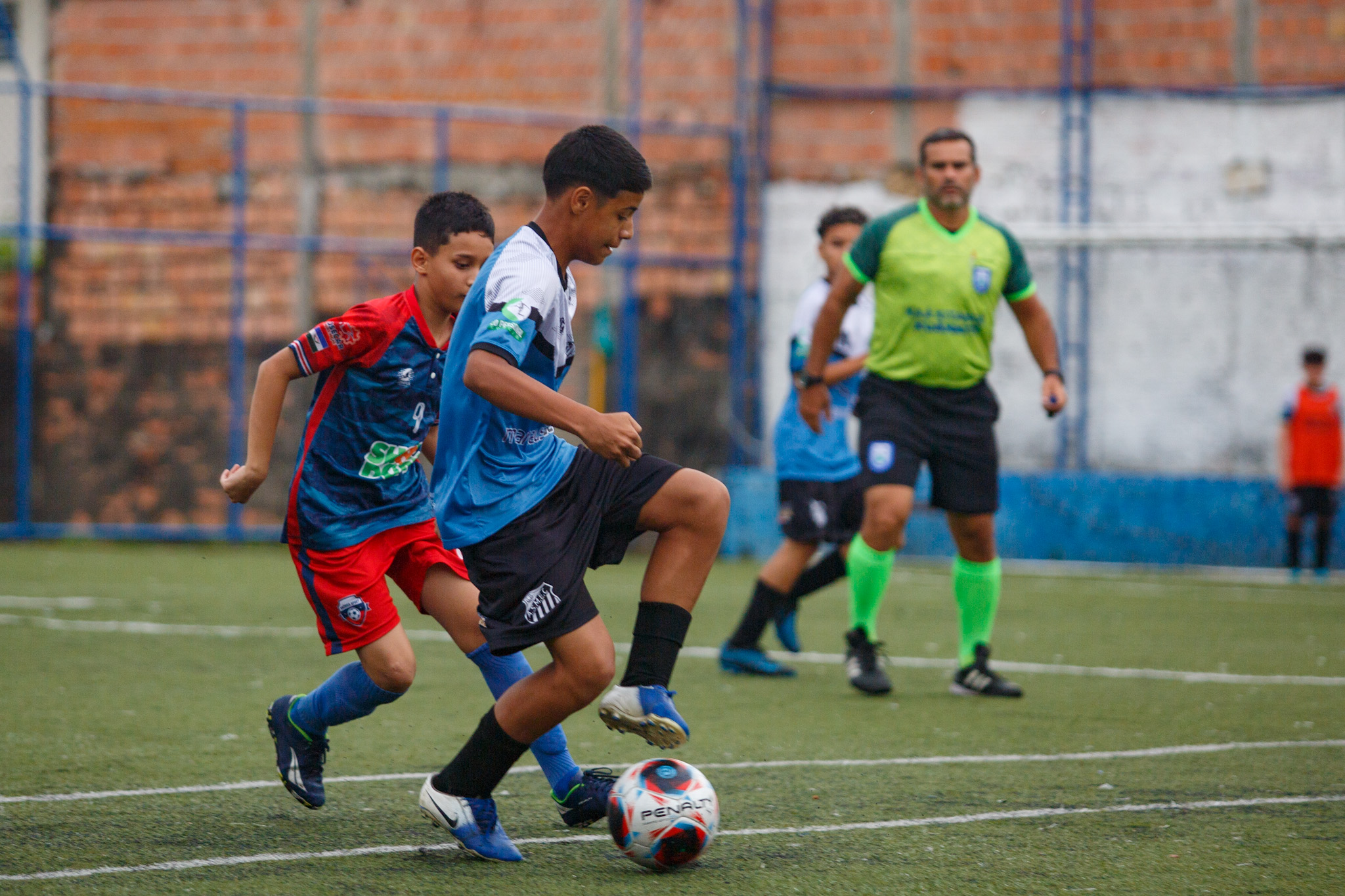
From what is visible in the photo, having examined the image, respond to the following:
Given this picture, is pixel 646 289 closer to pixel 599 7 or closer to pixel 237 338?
pixel 599 7

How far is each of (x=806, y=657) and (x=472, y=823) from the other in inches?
166

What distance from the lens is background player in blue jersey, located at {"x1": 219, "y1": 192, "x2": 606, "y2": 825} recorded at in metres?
4.18

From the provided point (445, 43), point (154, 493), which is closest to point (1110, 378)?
point (445, 43)

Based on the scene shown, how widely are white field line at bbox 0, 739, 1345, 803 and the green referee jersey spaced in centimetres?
181

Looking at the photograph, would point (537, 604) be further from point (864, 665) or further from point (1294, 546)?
point (1294, 546)

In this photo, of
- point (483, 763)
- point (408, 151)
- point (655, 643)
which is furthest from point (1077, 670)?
point (408, 151)

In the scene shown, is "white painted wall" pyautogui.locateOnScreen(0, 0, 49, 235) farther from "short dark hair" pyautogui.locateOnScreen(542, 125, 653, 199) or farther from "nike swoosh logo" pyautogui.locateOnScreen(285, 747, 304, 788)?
"short dark hair" pyautogui.locateOnScreen(542, 125, 653, 199)

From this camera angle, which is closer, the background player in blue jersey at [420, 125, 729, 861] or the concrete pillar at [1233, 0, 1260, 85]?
the background player in blue jersey at [420, 125, 729, 861]

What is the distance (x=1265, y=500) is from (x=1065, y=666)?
6592mm

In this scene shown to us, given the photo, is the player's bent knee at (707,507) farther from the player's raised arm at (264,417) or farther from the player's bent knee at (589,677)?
the player's raised arm at (264,417)

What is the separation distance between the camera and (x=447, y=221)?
428 centimetres

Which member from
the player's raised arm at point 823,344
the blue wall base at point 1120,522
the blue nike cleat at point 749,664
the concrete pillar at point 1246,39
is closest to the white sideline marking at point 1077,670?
the blue nike cleat at point 749,664

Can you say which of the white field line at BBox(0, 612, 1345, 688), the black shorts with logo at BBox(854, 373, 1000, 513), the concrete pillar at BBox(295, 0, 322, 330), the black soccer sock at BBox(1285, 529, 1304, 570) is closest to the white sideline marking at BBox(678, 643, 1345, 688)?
the white field line at BBox(0, 612, 1345, 688)

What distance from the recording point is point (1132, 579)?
40.3 feet
